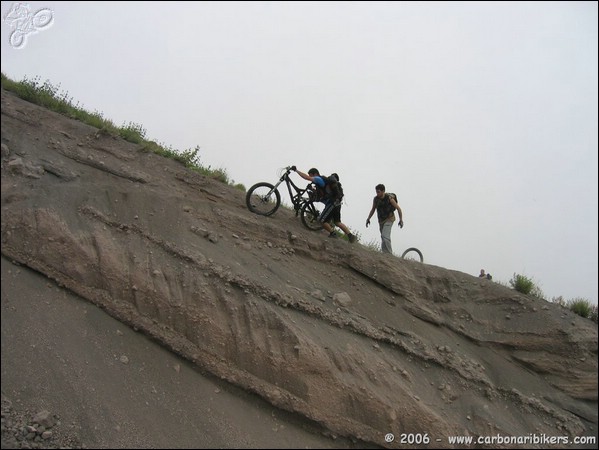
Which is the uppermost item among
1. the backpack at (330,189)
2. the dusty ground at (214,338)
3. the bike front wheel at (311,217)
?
the backpack at (330,189)

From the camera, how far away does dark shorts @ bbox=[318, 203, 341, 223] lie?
382 inches

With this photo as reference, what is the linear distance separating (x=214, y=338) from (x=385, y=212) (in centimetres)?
606

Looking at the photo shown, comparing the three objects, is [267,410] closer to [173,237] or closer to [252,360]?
[252,360]

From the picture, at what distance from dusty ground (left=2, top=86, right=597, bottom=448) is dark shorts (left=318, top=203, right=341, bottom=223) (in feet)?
5.15

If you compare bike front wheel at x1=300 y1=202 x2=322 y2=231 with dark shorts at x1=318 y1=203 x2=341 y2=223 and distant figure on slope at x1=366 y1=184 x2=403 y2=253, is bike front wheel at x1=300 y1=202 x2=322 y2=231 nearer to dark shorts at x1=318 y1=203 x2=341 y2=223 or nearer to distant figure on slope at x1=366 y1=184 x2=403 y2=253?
dark shorts at x1=318 y1=203 x2=341 y2=223

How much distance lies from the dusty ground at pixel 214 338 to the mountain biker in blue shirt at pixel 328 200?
1535 millimetres

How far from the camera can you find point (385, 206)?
1052 centimetres

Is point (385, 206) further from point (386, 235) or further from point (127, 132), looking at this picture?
point (127, 132)

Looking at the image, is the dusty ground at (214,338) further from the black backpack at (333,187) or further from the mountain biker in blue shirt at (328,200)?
the black backpack at (333,187)

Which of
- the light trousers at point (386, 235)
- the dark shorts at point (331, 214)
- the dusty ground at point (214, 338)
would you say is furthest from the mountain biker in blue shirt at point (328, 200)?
the dusty ground at point (214, 338)

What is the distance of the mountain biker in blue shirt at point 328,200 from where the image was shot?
9.70 m

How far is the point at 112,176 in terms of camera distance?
8.27 m

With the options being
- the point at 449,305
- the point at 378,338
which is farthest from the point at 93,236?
the point at 449,305

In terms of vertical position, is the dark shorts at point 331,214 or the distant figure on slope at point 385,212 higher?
the distant figure on slope at point 385,212
